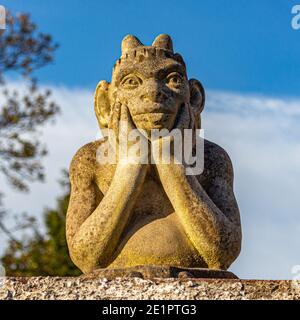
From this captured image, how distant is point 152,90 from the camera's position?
320 inches

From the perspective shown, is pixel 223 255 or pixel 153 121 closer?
pixel 223 255

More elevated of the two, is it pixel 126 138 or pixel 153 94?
pixel 153 94

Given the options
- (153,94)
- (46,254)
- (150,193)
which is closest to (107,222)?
(150,193)

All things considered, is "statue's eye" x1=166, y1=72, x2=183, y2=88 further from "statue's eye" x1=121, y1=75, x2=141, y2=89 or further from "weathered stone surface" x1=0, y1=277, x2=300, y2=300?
"weathered stone surface" x1=0, y1=277, x2=300, y2=300

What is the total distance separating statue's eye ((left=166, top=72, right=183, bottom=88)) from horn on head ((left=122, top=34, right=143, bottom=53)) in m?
0.44

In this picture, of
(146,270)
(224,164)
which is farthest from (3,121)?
(146,270)

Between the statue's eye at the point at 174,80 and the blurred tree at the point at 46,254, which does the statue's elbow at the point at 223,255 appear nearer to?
the statue's eye at the point at 174,80

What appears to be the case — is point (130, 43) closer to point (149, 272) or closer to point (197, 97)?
point (197, 97)

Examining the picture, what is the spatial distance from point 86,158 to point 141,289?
73.8 inches

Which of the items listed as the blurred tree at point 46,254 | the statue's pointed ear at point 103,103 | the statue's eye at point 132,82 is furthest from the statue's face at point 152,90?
the blurred tree at point 46,254

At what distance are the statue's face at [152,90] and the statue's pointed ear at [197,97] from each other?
0.27 m

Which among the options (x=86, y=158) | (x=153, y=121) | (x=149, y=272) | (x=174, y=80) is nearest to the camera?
(x=149, y=272)

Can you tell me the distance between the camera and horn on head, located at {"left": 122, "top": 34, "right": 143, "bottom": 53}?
8531 millimetres
